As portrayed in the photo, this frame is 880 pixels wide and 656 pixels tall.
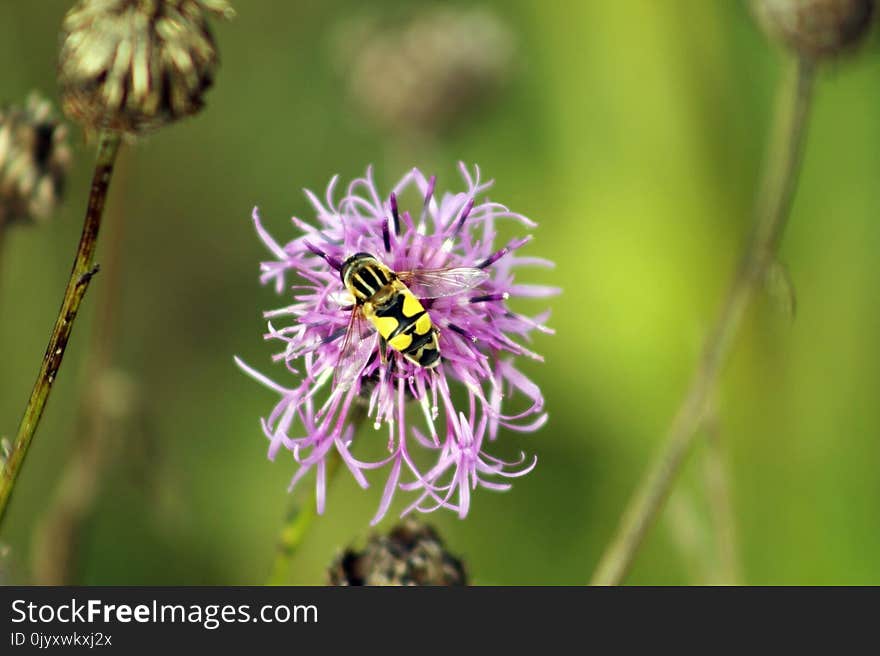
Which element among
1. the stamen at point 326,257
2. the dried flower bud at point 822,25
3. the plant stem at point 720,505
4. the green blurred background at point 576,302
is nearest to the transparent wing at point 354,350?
the stamen at point 326,257

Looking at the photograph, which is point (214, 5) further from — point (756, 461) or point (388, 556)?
point (756, 461)

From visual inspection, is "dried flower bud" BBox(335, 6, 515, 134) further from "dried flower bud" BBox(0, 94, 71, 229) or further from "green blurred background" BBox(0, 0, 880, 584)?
"dried flower bud" BBox(0, 94, 71, 229)

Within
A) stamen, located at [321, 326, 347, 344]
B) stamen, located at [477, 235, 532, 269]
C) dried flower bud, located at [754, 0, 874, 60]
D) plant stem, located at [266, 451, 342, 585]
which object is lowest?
plant stem, located at [266, 451, 342, 585]

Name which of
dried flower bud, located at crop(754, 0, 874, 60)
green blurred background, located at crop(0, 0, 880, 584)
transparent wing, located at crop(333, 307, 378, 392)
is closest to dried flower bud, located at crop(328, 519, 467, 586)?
transparent wing, located at crop(333, 307, 378, 392)

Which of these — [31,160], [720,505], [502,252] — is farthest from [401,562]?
[31,160]

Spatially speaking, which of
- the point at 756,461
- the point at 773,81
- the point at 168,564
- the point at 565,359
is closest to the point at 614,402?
the point at 565,359

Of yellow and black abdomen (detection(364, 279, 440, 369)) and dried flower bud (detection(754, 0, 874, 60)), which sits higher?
dried flower bud (detection(754, 0, 874, 60))

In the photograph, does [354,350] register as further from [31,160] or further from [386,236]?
[31,160]
